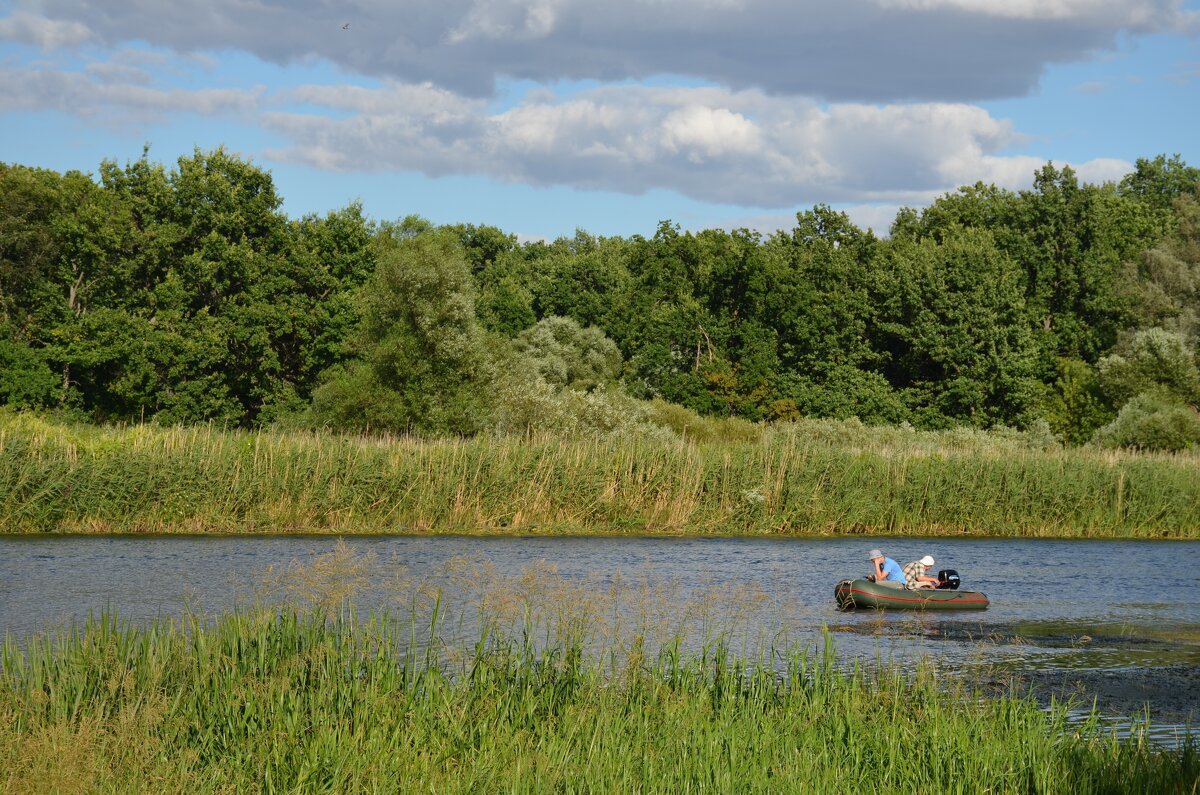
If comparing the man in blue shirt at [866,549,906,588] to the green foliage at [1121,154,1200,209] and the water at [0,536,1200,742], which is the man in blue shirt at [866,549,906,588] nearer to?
the water at [0,536,1200,742]

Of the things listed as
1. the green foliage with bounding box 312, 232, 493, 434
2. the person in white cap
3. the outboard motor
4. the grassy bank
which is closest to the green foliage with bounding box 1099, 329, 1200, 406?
the grassy bank

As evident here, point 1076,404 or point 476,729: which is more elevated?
point 1076,404

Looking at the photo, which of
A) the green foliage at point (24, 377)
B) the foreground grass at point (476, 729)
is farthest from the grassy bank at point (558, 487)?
the foreground grass at point (476, 729)

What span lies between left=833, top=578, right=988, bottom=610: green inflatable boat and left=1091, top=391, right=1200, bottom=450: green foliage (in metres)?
29.8

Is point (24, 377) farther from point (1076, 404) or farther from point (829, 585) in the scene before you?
point (1076, 404)

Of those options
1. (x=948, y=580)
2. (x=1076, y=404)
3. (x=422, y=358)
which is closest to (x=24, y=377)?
(x=422, y=358)

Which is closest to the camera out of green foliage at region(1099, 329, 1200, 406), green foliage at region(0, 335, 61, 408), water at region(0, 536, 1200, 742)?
water at region(0, 536, 1200, 742)

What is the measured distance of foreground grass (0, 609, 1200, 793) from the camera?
8.85 metres

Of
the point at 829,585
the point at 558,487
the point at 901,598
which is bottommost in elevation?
the point at 829,585

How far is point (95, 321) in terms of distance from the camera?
55.8m

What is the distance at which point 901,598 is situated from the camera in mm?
22969

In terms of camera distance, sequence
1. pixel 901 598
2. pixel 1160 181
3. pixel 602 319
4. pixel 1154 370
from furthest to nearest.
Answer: pixel 1160 181
pixel 602 319
pixel 1154 370
pixel 901 598

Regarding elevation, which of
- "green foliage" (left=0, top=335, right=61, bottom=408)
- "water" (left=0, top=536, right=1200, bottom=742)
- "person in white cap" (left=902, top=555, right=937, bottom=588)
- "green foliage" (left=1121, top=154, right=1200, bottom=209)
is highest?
"green foliage" (left=1121, top=154, right=1200, bottom=209)

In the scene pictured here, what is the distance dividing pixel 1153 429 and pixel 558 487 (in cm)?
2894
